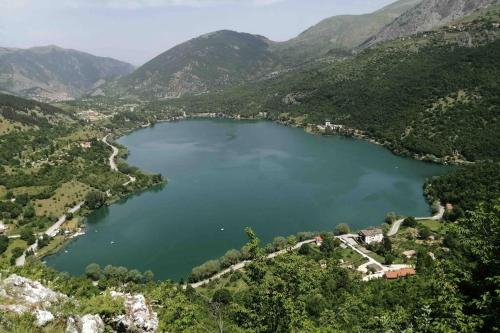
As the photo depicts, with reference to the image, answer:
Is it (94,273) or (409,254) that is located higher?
(409,254)

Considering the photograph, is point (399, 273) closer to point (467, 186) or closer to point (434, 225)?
point (434, 225)

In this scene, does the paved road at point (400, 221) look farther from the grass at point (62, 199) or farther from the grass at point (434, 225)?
the grass at point (62, 199)

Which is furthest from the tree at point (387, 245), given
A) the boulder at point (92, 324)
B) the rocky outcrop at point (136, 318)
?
the boulder at point (92, 324)

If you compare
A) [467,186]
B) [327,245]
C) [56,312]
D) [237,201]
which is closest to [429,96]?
[467,186]

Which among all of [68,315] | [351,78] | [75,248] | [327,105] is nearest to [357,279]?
[68,315]

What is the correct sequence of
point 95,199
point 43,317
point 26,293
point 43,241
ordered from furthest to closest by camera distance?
point 95,199 → point 43,241 → point 26,293 → point 43,317

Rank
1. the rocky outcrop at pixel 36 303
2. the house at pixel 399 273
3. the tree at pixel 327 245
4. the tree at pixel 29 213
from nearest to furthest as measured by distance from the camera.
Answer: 1. the rocky outcrop at pixel 36 303
2. the house at pixel 399 273
3. the tree at pixel 327 245
4. the tree at pixel 29 213
